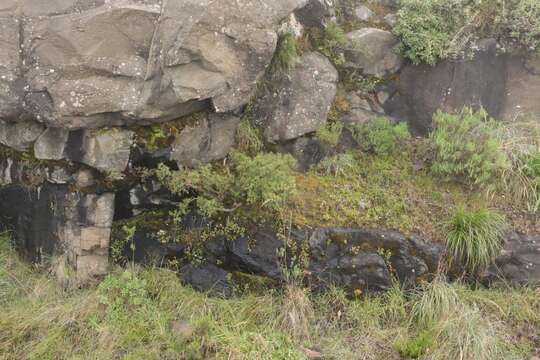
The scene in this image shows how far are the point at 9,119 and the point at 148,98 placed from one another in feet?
4.41

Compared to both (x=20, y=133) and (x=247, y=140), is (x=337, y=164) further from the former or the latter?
(x=20, y=133)

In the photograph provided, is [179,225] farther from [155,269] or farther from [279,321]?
[279,321]

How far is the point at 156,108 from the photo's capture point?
4.89m

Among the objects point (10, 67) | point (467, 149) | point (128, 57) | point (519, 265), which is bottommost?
point (519, 265)

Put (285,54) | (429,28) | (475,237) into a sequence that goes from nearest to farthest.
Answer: (475,237) → (285,54) → (429,28)

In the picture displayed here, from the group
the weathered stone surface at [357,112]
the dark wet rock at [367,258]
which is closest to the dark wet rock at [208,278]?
the dark wet rock at [367,258]

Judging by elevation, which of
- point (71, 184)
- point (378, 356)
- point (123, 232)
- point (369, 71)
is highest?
point (369, 71)

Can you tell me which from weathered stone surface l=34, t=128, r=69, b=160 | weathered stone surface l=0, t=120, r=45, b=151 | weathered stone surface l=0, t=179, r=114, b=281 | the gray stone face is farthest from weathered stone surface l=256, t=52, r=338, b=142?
weathered stone surface l=0, t=120, r=45, b=151

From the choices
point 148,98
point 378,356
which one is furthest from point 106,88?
point 378,356

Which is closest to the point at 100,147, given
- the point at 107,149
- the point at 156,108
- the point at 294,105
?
the point at 107,149

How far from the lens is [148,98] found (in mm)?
4809

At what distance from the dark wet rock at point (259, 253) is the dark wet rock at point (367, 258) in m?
0.36

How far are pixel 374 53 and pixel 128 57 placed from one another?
302cm

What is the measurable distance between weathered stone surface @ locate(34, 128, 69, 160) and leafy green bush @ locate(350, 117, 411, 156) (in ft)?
10.5
